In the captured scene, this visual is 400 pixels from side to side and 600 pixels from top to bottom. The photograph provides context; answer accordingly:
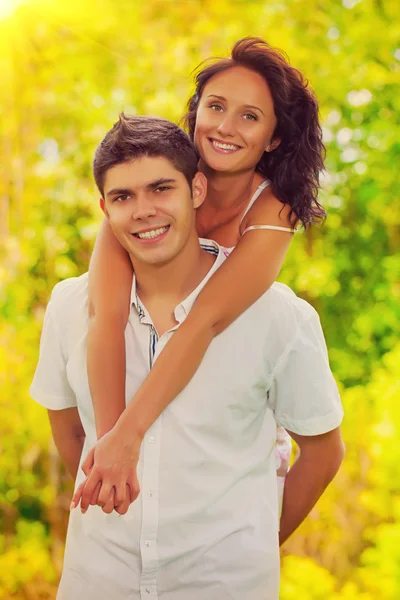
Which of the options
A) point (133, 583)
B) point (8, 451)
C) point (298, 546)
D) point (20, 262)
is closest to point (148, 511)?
point (133, 583)

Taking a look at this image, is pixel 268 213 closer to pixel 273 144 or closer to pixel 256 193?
pixel 256 193

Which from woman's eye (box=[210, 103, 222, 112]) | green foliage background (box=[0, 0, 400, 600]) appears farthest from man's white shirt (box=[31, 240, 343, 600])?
green foliage background (box=[0, 0, 400, 600])

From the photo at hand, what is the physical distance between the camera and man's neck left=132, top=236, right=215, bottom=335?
137 cm

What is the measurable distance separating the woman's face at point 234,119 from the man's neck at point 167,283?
30 cm

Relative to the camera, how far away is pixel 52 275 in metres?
3.58

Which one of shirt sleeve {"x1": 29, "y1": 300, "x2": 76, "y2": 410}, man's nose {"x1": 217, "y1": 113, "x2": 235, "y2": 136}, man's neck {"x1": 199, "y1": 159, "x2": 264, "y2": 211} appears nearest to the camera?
shirt sleeve {"x1": 29, "y1": 300, "x2": 76, "y2": 410}

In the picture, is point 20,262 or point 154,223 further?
point 20,262

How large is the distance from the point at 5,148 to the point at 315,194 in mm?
2360

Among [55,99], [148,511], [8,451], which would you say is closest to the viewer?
[148,511]

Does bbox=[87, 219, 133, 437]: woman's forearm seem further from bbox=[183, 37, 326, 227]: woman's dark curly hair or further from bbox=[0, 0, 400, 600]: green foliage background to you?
bbox=[0, 0, 400, 600]: green foliage background

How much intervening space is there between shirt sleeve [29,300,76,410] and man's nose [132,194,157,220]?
0.91 ft

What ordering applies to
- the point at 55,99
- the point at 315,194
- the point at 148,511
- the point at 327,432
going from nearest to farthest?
1. the point at 148,511
2. the point at 327,432
3. the point at 315,194
4. the point at 55,99

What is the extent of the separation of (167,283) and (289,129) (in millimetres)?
527

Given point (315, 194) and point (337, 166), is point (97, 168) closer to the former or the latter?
point (315, 194)
